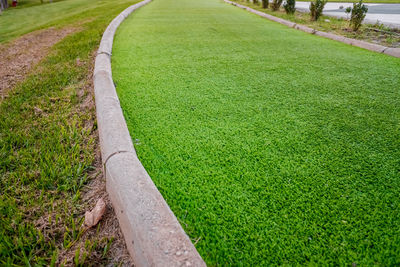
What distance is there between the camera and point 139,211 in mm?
1151

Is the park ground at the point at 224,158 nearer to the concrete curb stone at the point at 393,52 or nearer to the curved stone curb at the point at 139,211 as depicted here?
the curved stone curb at the point at 139,211

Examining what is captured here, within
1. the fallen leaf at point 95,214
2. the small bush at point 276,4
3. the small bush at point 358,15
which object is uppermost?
the small bush at point 276,4

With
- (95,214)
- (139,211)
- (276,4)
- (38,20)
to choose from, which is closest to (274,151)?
(139,211)

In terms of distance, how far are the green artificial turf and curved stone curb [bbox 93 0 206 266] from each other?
0.67 feet

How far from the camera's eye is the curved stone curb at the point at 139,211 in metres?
0.98

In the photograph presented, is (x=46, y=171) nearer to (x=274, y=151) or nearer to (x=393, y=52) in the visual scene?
(x=274, y=151)

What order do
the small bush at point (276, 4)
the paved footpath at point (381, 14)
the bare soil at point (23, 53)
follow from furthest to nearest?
1. the small bush at point (276, 4)
2. the paved footpath at point (381, 14)
3. the bare soil at point (23, 53)

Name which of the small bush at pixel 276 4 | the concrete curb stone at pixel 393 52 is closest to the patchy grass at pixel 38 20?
the small bush at pixel 276 4

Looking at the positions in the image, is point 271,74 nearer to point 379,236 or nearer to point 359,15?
point 379,236

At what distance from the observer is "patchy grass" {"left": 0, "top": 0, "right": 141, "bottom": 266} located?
3.91 ft

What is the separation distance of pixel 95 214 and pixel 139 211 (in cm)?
40

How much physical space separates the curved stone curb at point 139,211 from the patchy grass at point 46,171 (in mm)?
217

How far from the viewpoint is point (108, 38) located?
4.74m

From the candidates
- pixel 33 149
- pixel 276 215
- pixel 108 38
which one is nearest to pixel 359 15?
pixel 108 38
